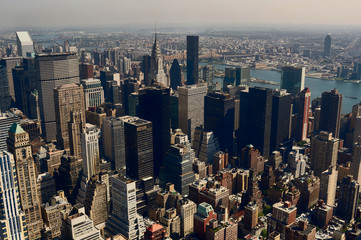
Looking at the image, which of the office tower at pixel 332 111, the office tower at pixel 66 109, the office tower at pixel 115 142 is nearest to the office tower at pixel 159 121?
the office tower at pixel 115 142

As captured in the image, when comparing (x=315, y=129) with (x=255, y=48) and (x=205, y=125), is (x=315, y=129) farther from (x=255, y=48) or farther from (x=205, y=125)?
(x=255, y=48)

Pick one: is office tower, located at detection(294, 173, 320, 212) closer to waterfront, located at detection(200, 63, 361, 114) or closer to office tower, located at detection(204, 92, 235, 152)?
office tower, located at detection(204, 92, 235, 152)

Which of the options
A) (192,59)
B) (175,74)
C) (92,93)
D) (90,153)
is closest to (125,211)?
(90,153)

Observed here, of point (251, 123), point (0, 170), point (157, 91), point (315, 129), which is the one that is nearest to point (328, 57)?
point (315, 129)

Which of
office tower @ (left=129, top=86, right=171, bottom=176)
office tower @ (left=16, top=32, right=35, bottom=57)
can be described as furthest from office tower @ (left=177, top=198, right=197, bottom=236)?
office tower @ (left=16, top=32, right=35, bottom=57)

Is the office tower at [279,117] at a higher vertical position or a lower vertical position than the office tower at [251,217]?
higher

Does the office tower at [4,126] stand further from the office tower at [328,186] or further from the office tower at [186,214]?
the office tower at [328,186]
